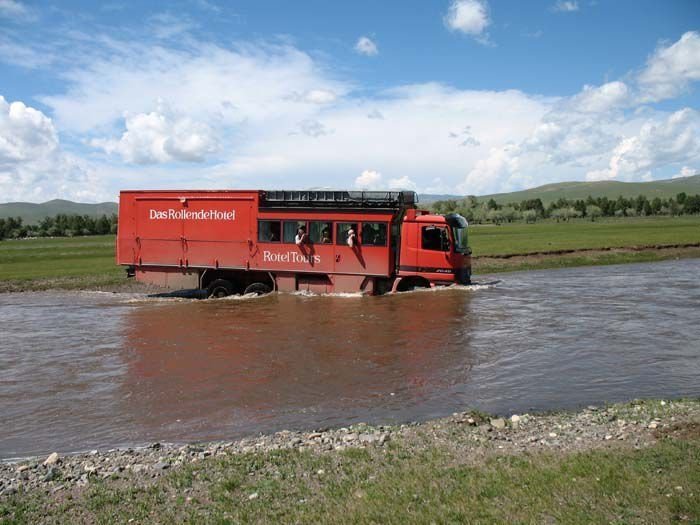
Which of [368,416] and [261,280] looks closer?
[368,416]

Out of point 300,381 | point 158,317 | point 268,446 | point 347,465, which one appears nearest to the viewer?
point 347,465

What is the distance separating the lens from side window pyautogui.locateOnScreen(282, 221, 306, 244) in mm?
23172

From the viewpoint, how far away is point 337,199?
2306 centimetres

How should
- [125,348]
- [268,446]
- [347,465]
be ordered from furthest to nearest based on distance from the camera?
[125,348], [268,446], [347,465]

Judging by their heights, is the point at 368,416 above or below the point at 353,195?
below

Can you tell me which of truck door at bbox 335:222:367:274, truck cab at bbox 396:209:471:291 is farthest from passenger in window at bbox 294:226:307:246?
truck cab at bbox 396:209:471:291

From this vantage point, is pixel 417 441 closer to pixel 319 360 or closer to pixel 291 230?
pixel 319 360

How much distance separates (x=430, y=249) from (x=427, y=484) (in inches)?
650

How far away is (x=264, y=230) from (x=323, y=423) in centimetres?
1476

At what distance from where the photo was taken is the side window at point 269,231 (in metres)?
23.3

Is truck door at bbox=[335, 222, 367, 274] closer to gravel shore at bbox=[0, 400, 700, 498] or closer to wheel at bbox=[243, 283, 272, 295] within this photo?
wheel at bbox=[243, 283, 272, 295]

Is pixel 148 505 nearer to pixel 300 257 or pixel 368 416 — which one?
pixel 368 416

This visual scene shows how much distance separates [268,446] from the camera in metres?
7.99

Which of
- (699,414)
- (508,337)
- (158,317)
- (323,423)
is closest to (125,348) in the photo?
(158,317)
